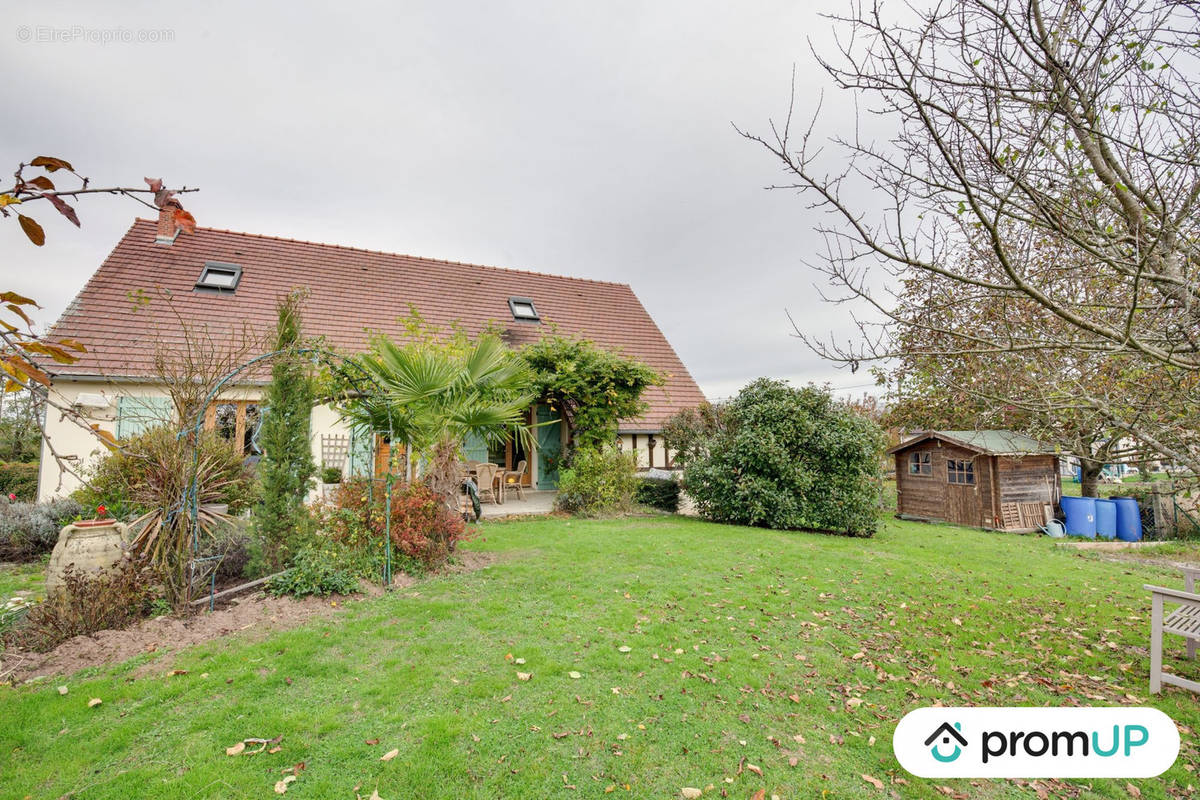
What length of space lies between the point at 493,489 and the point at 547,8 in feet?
32.7

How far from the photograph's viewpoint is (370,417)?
712cm

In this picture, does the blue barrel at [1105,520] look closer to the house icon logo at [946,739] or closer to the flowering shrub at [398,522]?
the house icon logo at [946,739]

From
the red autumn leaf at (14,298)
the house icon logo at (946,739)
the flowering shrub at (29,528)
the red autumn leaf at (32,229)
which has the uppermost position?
the red autumn leaf at (32,229)

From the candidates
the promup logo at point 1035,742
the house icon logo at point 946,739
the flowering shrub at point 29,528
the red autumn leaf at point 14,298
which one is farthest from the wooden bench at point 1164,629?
the flowering shrub at point 29,528

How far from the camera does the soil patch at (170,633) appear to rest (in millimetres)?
4238

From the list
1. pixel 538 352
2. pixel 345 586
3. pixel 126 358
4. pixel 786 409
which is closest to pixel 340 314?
pixel 126 358

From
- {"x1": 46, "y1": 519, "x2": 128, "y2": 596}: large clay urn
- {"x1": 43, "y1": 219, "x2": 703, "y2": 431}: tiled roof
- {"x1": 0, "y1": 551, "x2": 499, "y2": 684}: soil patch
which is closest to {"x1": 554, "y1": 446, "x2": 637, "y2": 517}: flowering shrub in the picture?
{"x1": 43, "y1": 219, "x2": 703, "y2": 431}: tiled roof

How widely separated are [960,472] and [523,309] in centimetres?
1387

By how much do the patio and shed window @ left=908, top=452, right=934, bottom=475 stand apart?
37.2 ft

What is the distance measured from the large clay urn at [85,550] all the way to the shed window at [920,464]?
1846 centimetres

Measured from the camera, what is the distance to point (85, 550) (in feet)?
16.7

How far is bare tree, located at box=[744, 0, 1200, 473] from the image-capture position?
9.79ft

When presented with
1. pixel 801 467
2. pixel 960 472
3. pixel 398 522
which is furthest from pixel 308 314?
pixel 960 472

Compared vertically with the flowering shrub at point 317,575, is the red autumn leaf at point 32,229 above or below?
above
